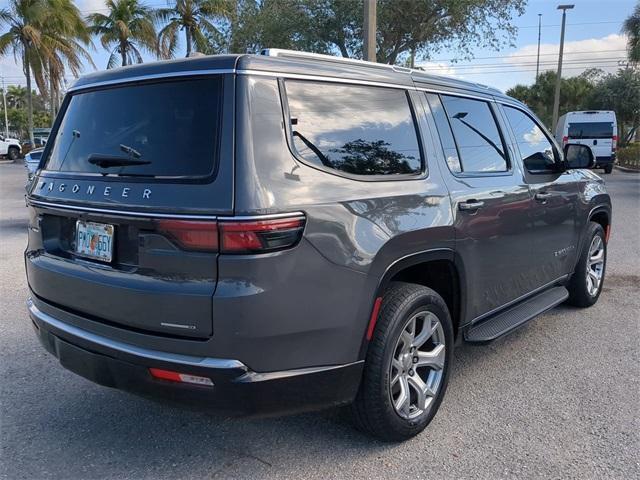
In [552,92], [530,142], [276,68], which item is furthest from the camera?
[552,92]

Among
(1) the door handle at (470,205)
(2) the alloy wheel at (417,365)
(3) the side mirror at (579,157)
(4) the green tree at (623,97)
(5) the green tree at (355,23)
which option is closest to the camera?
(2) the alloy wheel at (417,365)

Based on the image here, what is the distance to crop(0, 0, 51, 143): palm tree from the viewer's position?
1177 inches

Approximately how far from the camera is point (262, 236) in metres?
2.30

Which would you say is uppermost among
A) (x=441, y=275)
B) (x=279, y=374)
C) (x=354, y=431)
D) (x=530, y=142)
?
(x=530, y=142)

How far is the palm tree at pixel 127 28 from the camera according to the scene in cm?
2956

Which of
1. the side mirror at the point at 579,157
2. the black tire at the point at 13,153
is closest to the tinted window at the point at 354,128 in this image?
the side mirror at the point at 579,157

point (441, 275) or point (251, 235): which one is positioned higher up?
point (251, 235)

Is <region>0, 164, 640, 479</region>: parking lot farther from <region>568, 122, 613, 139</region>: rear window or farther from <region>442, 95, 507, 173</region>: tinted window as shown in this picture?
<region>568, 122, 613, 139</region>: rear window

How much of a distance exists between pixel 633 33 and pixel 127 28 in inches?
1019

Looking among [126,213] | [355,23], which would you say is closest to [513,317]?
[126,213]

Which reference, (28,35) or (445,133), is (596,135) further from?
(28,35)

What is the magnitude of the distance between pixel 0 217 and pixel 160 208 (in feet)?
33.7

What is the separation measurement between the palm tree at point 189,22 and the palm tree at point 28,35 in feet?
21.6

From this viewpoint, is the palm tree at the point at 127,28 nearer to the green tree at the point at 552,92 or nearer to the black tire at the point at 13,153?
the black tire at the point at 13,153
